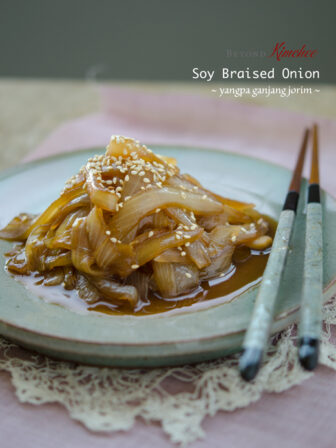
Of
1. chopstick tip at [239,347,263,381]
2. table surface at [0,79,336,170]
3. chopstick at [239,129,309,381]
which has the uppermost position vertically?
table surface at [0,79,336,170]

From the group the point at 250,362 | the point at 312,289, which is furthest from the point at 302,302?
the point at 250,362

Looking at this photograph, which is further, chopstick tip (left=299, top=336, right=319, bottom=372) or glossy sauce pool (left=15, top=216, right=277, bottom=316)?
glossy sauce pool (left=15, top=216, right=277, bottom=316)

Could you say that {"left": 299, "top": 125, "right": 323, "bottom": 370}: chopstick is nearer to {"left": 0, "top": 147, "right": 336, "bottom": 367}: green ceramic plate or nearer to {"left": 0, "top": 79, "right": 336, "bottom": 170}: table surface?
{"left": 0, "top": 147, "right": 336, "bottom": 367}: green ceramic plate

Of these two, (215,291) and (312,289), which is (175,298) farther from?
(312,289)

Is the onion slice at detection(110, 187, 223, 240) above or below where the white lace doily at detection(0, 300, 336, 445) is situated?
above

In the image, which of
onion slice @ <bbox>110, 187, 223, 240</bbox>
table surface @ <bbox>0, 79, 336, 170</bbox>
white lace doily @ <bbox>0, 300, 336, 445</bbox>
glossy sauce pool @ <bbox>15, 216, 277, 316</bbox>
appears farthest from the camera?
table surface @ <bbox>0, 79, 336, 170</bbox>

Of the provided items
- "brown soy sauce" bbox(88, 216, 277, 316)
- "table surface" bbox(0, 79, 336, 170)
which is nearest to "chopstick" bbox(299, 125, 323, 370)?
"brown soy sauce" bbox(88, 216, 277, 316)
